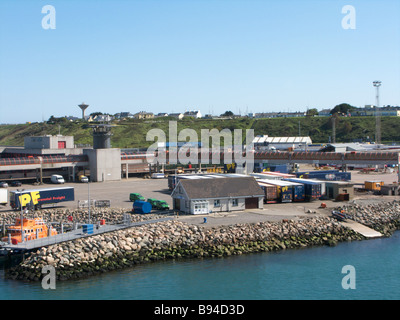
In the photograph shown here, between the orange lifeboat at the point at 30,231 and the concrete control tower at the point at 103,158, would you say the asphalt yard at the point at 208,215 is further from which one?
the orange lifeboat at the point at 30,231

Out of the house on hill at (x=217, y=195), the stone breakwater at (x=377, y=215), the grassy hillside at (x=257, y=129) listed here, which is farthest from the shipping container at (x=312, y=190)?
the grassy hillside at (x=257, y=129)

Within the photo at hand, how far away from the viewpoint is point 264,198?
147ft

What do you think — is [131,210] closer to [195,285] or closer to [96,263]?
[96,263]

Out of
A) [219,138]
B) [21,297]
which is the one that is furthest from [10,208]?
[219,138]

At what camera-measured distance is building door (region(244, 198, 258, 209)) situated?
1640 inches

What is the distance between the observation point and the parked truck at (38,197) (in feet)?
137

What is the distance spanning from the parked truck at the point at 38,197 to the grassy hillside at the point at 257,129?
69586mm

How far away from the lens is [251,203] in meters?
41.9

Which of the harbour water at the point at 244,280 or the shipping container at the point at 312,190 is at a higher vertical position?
the shipping container at the point at 312,190

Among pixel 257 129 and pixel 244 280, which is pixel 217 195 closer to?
pixel 244 280

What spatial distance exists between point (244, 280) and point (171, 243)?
6631 mm

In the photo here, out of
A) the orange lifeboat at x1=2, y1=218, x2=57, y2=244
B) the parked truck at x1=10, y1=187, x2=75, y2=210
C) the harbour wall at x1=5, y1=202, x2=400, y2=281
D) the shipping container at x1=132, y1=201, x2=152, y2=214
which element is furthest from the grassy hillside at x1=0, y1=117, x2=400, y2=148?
the orange lifeboat at x1=2, y1=218, x2=57, y2=244

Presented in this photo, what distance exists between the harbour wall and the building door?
199 inches
